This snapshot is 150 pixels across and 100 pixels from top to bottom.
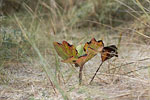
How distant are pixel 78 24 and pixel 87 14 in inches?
5.4

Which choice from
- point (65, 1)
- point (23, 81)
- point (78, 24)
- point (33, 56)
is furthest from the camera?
point (65, 1)

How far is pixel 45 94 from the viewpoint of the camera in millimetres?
938

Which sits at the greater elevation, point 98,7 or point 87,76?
point 98,7

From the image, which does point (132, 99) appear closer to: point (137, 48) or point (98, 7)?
point (137, 48)

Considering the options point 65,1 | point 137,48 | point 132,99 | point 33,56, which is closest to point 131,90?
point 132,99

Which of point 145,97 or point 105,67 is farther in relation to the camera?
point 105,67

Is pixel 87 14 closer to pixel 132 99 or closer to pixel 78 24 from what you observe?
pixel 78 24

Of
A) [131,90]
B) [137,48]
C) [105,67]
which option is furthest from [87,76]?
[137,48]

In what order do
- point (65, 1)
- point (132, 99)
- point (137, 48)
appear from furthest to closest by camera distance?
point (65, 1)
point (137, 48)
point (132, 99)

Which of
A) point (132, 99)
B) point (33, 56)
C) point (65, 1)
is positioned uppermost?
point (65, 1)

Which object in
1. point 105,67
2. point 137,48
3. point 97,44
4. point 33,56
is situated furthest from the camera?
point 137,48

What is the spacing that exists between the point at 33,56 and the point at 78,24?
107 cm

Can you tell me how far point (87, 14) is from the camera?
8.18 ft

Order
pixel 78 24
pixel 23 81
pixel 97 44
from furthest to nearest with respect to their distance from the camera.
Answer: pixel 78 24
pixel 23 81
pixel 97 44
